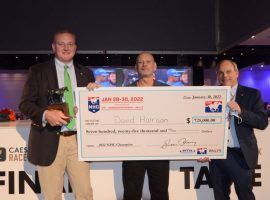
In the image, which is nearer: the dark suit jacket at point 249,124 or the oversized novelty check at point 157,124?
the dark suit jacket at point 249,124

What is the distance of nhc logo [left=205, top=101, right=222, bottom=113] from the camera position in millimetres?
3025

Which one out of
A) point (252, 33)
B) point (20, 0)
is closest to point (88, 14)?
point (20, 0)

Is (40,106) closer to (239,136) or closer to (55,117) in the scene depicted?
(55,117)

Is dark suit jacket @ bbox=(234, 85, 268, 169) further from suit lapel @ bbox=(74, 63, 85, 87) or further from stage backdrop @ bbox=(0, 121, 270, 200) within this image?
suit lapel @ bbox=(74, 63, 85, 87)

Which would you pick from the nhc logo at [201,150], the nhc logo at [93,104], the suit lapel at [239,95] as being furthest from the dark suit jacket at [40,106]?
the suit lapel at [239,95]

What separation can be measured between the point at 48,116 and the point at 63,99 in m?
0.28

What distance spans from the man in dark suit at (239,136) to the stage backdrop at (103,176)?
71 cm

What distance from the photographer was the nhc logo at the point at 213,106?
3025mm

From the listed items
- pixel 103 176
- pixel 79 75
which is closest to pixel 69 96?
pixel 79 75

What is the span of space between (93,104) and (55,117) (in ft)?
1.44

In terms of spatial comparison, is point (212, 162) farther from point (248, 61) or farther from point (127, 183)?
point (248, 61)

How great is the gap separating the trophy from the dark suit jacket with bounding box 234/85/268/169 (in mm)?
1428

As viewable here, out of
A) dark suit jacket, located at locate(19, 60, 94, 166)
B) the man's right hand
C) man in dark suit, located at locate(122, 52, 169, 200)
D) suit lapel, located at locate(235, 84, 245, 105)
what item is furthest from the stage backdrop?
the man's right hand
